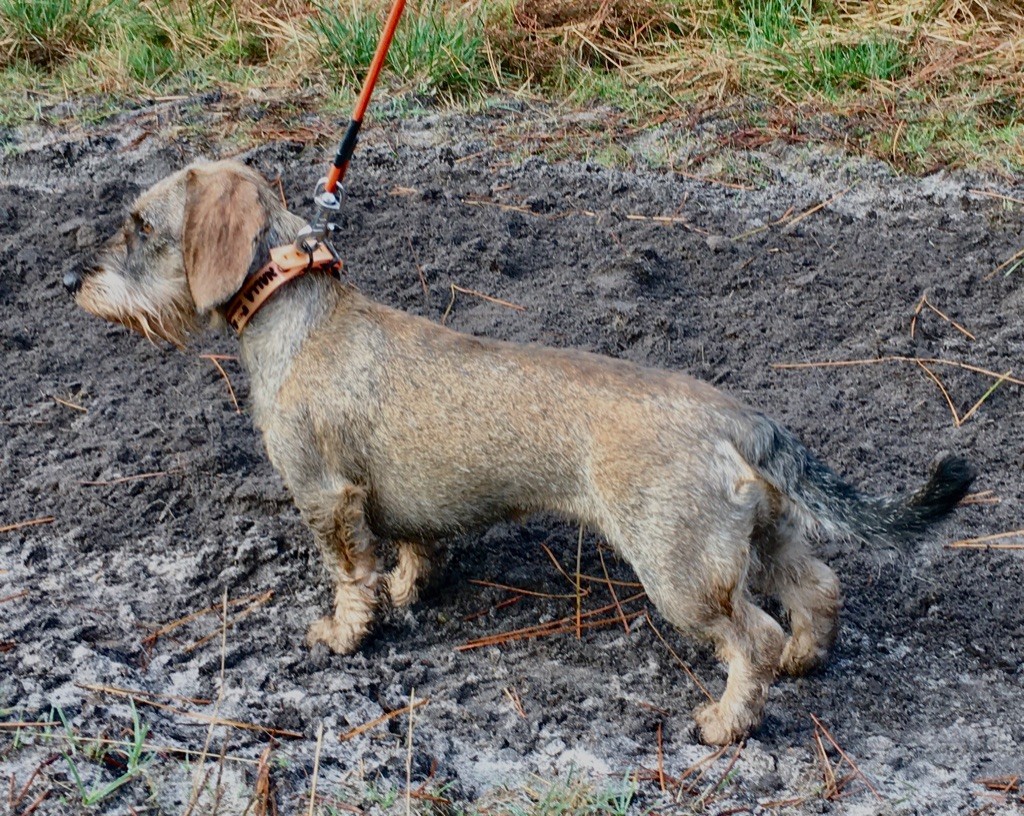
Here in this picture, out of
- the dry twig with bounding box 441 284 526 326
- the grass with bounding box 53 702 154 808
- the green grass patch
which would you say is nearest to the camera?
the grass with bounding box 53 702 154 808

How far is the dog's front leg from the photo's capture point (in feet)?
13.9

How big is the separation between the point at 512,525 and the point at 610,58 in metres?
4.95

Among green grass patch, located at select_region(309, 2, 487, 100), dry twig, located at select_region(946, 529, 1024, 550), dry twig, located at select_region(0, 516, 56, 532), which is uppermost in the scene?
green grass patch, located at select_region(309, 2, 487, 100)

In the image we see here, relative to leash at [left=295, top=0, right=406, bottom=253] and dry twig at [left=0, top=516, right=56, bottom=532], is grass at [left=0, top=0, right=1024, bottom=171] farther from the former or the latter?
dry twig at [left=0, top=516, right=56, bottom=532]

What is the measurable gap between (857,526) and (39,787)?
2.50m

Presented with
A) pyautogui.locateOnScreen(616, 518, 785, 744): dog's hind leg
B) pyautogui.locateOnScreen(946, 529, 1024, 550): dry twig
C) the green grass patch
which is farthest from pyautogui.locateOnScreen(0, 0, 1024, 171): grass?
pyautogui.locateOnScreen(616, 518, 785, 744): dog's hind leg

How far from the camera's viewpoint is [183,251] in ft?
13.8

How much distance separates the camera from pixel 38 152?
7.61m

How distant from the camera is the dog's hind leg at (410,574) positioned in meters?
4.64

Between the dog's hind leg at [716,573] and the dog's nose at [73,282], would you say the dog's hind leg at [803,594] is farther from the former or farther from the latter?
the dog's nose at [73,282]

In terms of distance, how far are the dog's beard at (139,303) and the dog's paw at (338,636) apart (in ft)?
3.97

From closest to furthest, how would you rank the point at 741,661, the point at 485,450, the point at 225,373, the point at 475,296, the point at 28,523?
the point at 741,661 → the point at 485,450 → the point at 28,523 → the point at 225,373 → the point at 475,296

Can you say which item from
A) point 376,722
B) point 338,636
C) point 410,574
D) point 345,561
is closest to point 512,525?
point 410,574

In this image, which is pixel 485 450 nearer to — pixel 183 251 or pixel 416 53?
pixel 183 251
